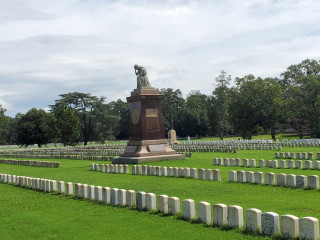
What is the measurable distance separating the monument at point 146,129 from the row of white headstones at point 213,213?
41.9ft

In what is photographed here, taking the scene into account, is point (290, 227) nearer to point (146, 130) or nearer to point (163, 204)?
point (163, 204)

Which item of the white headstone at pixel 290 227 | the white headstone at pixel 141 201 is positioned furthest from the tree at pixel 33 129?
the white headstone at pixel 290 227

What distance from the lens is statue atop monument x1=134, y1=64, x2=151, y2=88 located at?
93.5ft

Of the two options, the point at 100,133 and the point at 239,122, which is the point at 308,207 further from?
the point at 100,133

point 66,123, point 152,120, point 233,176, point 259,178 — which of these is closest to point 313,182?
point 259,178

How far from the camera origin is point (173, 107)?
324 ft

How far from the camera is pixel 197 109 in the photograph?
303 feet

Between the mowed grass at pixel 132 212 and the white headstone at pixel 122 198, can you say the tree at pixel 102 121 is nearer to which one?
the mowed grass at pixel 132 212

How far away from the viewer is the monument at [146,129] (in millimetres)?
26906

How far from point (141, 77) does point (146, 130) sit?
4043mm

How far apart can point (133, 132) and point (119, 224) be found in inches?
732

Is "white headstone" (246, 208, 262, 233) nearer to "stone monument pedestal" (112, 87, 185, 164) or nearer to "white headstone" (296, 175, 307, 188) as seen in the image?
"white headstone" (296, 175, 307, 188)

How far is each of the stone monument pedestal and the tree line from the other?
2991 centimetres

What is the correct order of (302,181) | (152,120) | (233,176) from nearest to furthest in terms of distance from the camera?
(302,181), (233,176), (152,120)
